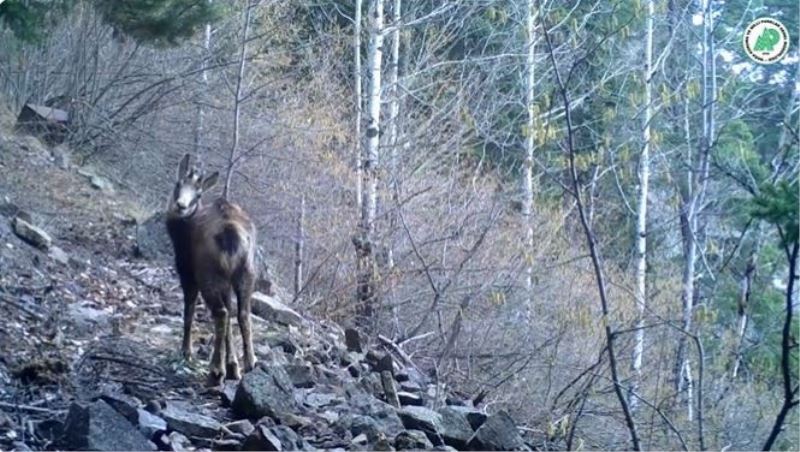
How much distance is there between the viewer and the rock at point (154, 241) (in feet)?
28.9

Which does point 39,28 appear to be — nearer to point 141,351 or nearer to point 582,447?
point 141,351

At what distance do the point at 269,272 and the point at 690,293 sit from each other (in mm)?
3102

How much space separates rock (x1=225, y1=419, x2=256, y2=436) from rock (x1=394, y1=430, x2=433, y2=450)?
776mm

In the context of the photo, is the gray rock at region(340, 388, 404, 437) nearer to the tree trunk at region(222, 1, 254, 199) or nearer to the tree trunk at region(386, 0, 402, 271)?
the tree trunk at region(222, 1, 254, 199)

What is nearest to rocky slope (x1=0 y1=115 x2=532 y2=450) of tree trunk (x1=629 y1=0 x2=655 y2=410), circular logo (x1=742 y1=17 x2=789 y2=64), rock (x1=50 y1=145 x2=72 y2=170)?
rock (x1=50 y1=145 x2=72 y2=170)

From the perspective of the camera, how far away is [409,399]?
759 cm

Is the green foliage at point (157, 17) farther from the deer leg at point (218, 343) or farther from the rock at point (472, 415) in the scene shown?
the rock at point (472, 415)

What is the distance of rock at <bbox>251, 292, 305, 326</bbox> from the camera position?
8.28 meters

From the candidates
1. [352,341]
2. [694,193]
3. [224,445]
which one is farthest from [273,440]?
[694,193]

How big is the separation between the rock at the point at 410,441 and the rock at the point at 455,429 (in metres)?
0.33

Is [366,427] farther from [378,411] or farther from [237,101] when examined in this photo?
[237,101]

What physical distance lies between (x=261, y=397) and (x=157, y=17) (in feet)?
10.0

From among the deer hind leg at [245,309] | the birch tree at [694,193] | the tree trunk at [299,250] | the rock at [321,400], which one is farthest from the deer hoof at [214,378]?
the birch tree at [694,193]

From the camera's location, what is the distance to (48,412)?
18.2 feet
